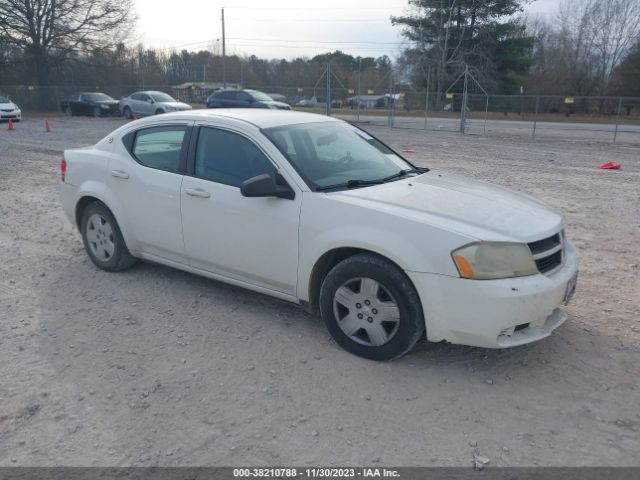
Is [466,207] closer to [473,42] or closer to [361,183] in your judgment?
[361,183]

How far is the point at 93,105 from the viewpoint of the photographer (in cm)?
3198

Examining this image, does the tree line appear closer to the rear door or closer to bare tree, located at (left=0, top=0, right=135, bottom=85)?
bare tree, located at (left=0, top=0, right=135, bottom=85)

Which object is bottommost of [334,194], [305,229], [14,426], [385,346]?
[14,426]

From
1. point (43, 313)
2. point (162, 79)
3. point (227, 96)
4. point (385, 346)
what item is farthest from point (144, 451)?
point (162, 79)

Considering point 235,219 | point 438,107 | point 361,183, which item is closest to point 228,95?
point 438,107

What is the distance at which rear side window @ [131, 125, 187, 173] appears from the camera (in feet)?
15.5

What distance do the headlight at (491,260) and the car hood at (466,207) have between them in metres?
0.06

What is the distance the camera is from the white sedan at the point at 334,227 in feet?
11.0

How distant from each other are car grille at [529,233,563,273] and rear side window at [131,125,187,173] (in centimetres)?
293

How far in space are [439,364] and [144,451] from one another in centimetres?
196

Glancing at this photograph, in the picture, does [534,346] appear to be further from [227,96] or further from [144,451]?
[227,96]

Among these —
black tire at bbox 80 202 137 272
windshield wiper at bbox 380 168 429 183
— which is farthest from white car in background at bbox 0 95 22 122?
windshield wiper at bbox 380 168 429 183

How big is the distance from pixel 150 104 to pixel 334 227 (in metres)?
27.2

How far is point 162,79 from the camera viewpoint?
58500 mm
